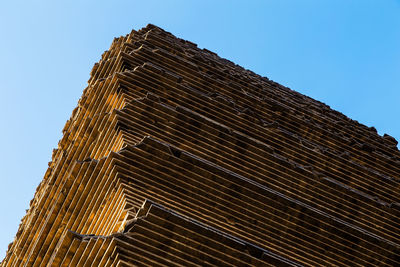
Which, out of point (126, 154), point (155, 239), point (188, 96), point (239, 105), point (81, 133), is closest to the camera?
point (155, 239)

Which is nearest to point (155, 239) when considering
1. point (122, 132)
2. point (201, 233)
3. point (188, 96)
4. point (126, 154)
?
point (201, 233)

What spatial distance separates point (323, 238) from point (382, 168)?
9023mm

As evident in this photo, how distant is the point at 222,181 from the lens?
1891 centimetres

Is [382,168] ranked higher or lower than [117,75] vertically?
higher

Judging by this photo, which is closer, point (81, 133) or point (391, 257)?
point (391, 257)

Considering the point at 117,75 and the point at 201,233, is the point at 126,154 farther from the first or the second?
the point at 117,75

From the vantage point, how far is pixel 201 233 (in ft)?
51.2

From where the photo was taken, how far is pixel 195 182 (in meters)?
18.4

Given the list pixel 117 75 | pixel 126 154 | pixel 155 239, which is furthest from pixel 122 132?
pixel 155 239

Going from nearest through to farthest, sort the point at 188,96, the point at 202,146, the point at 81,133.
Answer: the point at 202,146, the point at 81,133, the point at 188,96

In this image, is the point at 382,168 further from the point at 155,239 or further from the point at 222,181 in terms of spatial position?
the point at 155,239

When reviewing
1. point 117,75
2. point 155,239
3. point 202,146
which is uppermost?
point 117,75

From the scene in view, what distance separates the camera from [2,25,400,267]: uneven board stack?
15586 millimetres

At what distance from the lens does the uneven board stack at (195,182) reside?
51.1 ft
